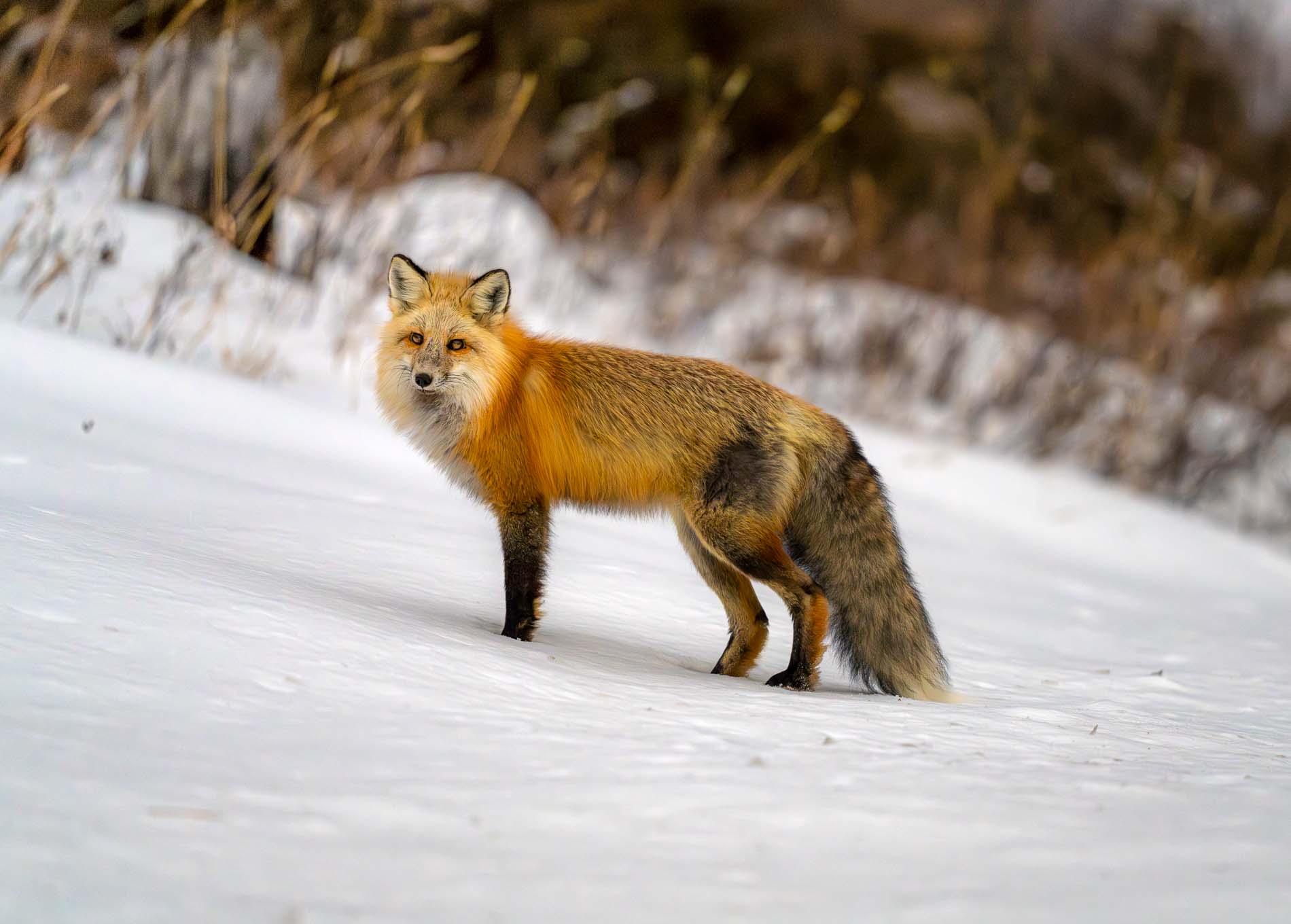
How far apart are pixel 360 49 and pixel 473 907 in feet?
19.4

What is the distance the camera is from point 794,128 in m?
15.1

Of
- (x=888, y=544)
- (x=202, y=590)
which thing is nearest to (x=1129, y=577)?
(x=888, y=544)

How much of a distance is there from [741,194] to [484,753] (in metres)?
9.00

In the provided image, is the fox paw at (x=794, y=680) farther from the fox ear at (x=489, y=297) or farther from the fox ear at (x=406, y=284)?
the fox ear at (x=406, y=284)

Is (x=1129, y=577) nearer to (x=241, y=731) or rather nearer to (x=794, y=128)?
(x=241, y=731)

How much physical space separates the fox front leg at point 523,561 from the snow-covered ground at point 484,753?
120 millimetres

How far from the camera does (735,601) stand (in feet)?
11.9

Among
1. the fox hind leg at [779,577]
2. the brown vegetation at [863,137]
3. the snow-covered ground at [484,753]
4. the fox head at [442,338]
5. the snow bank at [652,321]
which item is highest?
the brown vegetation at [863,137]

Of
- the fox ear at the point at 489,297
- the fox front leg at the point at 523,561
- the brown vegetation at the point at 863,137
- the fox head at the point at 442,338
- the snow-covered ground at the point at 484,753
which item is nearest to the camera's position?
the snow-covered ground at the point at 484,753

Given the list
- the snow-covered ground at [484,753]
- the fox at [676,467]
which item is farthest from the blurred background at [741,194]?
the snow-covered ground at [484,753]

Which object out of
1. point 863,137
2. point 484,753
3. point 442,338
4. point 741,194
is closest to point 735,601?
point 442,338

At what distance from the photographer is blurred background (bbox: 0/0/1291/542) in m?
6.39

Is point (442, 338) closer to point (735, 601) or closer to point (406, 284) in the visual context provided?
point (406, 284)

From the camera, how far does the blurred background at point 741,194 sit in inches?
251
